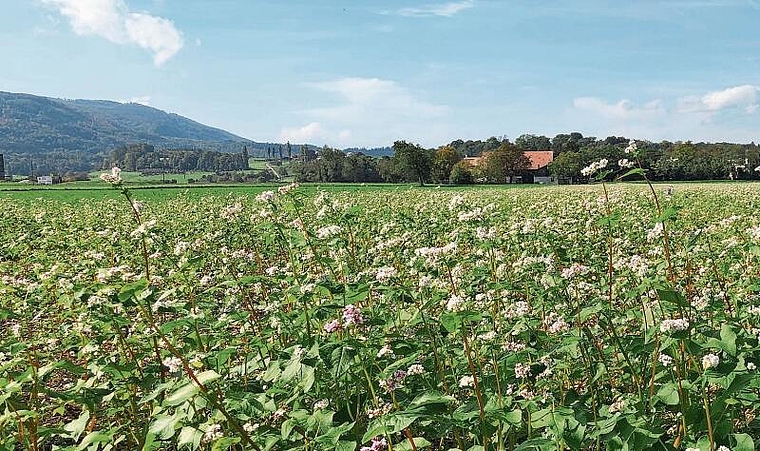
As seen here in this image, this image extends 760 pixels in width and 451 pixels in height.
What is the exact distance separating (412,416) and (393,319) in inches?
66.8

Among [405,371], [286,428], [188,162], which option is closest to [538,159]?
[188,162]

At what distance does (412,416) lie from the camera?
101 inches

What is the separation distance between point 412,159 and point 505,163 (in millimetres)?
19882

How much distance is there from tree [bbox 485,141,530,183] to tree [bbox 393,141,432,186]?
11856 millimetres

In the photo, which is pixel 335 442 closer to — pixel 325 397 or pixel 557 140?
pixel 325 397

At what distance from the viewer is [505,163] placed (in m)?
106

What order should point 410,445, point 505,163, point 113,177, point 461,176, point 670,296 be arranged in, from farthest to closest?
point 505,163
point 461,176
point 113,177
point 670,296
point 410,445

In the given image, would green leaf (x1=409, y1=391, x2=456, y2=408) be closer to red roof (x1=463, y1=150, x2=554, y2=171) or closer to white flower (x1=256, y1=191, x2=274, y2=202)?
white flower (x1=256, y1=191, x2=274, y2=202)

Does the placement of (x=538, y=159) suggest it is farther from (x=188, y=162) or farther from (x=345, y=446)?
(x=345, y=446)

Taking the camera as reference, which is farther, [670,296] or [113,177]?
[113,177]

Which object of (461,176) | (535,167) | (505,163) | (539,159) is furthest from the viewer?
(539,159)

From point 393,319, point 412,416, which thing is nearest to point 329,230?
point 393,319

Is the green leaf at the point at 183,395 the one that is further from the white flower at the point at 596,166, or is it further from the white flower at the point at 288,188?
the white flower at the point at 596,166

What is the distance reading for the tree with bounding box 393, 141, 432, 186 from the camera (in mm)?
94562
